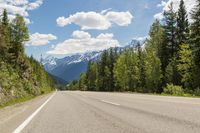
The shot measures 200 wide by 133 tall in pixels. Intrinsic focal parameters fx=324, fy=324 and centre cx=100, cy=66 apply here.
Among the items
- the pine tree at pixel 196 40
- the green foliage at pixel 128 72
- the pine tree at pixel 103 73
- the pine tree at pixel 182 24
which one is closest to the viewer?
the pine tree at pixel 196 40

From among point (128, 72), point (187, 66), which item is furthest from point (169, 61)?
point (128, 72)

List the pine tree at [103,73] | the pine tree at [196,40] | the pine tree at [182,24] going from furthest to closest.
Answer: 1. the pine tree at [103,73]
2. the pine tree at [182,24]
3. the pine tree at [196,40]

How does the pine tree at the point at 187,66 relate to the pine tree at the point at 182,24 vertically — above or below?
below

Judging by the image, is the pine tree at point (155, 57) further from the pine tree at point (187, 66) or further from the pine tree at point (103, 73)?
the pine tree at point (103, 73)

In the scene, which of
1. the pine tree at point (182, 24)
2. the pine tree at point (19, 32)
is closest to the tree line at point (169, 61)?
the pine tree at point (182, 24)

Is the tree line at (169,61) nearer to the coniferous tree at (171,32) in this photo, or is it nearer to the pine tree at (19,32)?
the coniferous tree at (171,32)

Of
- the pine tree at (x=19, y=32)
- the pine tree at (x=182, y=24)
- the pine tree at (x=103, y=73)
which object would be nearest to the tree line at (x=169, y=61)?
the pine tree at (x=182, y=24)

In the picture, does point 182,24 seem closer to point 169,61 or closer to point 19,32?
point 169,61

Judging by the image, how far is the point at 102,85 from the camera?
108 m

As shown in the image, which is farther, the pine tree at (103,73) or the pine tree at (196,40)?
the pine tree at (103,73)

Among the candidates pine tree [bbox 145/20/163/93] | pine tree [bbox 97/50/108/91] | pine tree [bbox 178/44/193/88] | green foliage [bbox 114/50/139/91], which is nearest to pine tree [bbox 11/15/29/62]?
green foliage [bbox 114/50/139/91]

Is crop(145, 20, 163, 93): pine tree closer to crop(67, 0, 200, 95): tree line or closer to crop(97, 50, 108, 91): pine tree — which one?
crop(67, 0, 200, 95): tree line

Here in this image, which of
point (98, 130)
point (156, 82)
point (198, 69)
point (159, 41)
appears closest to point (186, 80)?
point (198, 69)

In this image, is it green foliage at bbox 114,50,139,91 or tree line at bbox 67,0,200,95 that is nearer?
tree line at bbox 67,0,200,95
